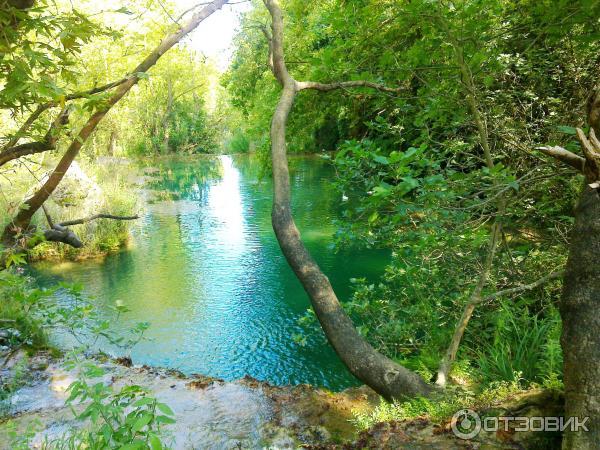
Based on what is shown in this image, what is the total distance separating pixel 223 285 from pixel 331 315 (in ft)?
20.3

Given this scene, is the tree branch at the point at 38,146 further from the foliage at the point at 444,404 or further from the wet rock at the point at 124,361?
the wet rock at the point at 124,361

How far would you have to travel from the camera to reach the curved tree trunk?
2705 millimetres

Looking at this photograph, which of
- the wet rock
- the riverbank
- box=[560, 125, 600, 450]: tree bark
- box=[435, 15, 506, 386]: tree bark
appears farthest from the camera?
the wet rock

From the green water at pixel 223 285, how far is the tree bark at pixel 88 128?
1.06m

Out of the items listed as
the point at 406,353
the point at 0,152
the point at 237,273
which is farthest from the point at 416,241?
the point at 237,273

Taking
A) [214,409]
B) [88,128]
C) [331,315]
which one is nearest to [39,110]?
[88,128]

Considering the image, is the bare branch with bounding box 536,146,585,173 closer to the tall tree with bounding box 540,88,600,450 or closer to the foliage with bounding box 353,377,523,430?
the tall tree with bounding box 540,88,600,450

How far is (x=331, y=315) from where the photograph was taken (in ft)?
9.35

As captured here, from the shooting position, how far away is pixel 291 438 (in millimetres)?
3564

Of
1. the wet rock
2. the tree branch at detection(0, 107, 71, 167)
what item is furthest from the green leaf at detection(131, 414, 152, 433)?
the wet rock

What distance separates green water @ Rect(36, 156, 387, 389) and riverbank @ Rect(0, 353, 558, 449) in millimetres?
1015

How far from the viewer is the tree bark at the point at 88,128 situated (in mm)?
3367

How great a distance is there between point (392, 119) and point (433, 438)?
6.88 m

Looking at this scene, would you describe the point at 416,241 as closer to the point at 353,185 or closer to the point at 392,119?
the point at 353,185
